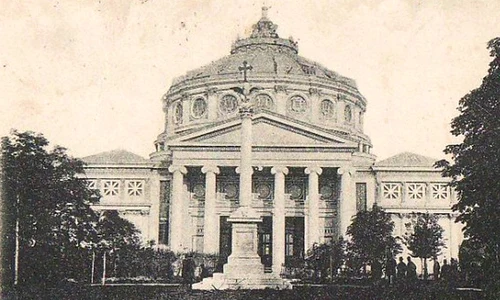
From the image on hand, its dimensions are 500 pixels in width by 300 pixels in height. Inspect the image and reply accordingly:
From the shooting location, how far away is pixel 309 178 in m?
60.1

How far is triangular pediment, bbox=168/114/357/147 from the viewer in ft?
196

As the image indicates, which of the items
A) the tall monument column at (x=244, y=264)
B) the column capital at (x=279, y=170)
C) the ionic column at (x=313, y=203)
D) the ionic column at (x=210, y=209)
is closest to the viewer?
the tall monument column at (x=244, y=264)

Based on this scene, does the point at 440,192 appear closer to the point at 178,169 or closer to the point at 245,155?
the point at 178,169

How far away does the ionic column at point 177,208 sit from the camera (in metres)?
60.1

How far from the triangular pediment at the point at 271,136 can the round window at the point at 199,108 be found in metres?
15.8

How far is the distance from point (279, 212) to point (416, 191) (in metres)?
12.6

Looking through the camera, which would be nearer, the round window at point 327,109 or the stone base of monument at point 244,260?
the stone base of monument at point 244,260

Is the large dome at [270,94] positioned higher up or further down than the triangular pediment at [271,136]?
higher up

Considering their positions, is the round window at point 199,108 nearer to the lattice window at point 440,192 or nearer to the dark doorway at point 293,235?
the dark doorway at point 293,235

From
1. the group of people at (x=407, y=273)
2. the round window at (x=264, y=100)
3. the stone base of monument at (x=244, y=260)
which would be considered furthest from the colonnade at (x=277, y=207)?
the stone base of monument at (x=244, y=260)

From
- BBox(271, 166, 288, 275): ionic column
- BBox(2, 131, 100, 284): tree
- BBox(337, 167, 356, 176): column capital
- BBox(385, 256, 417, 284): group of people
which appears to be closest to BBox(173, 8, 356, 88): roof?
BBox(271, 166, 288, 275): ionic column

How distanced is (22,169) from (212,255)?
87.5ft

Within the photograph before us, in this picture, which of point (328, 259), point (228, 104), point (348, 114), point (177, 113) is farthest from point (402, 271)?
point (177, 113)

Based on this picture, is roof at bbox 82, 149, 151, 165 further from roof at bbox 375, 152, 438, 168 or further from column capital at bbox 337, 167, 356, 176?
roof at bbox 375, 152, 438, 168
